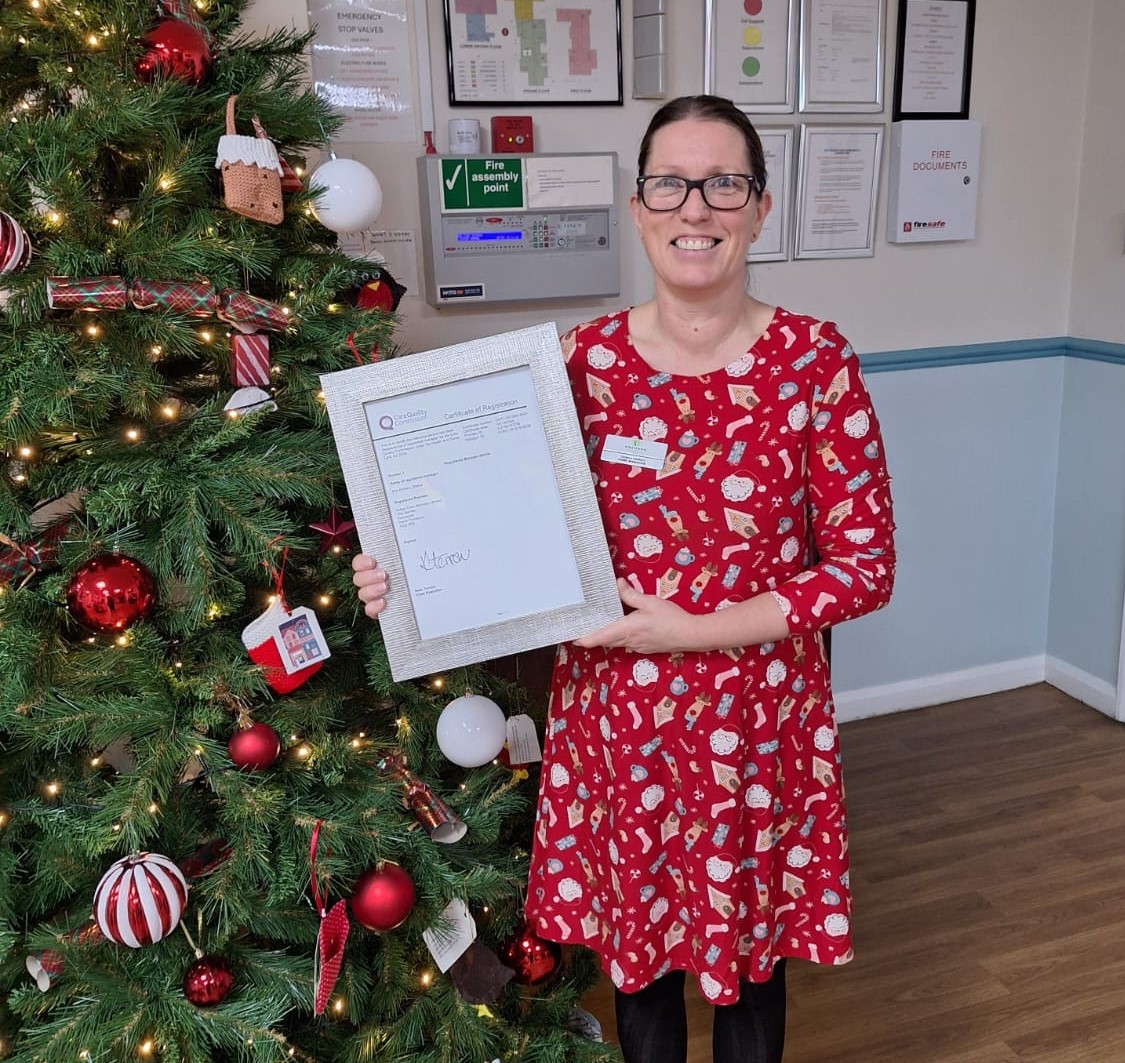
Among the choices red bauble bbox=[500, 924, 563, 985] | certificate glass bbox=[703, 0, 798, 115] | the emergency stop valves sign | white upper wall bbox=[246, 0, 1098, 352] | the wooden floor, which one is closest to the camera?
red bauble bbox=[500, 924, 563, 985]

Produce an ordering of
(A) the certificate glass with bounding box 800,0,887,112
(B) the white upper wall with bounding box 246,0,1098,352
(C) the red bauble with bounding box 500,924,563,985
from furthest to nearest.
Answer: (B) the white upper wall with bounding box 246,0,1098,352, (A) the certificate glass with bounding box 800,0,887,112, (C) the red bauble with bounding box 500,924,563,985

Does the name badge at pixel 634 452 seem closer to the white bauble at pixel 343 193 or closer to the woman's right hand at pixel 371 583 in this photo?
the woman's right hand at pixel 371 583

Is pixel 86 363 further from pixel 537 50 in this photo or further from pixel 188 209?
pixel 537 50

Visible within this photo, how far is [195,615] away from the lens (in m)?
1.45

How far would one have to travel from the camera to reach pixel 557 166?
7.84 feet

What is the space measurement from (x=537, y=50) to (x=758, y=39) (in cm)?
58

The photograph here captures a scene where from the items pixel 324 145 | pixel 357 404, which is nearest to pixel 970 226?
pixel 324 145

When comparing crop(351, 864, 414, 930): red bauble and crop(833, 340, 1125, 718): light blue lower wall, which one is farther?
crop(833, 340, 1125, 718): light blue lower wall

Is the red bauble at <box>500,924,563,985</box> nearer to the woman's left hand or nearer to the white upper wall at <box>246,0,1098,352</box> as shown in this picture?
the woman's left hand

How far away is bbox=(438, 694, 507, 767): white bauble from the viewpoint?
1.56 m

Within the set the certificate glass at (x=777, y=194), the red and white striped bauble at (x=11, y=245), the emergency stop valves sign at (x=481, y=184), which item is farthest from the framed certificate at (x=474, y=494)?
the certificate glass at (x=777, y=194)

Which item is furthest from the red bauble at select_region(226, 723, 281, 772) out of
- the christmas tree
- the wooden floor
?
the wooden floor

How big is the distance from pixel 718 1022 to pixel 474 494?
85cm

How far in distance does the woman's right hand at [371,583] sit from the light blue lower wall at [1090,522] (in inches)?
96.6
